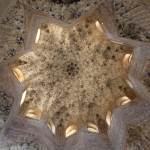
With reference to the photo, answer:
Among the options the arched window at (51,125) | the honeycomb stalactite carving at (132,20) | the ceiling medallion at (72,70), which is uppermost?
the ceiling medallion at (72,70)

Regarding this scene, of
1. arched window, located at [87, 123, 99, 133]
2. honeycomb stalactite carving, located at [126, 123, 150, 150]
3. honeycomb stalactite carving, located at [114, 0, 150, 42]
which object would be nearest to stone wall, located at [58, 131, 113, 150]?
arched window, located at [87, 123, 99, 133]

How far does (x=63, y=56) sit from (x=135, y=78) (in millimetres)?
5610

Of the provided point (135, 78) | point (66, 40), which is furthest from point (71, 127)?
point (66, 40)

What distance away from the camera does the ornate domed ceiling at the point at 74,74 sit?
9.55 metres

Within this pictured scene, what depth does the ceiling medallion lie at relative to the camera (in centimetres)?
1089

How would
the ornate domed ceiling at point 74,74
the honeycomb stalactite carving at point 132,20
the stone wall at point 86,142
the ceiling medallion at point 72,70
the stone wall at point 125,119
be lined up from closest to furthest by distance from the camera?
the honeycomb stalactite carving at point 132,20 → the stone wall at point 125,119 → the stone wall at point 86,142 → the ornate domed ceiling at point 74,74 → the ceiling medallion at point 72,70

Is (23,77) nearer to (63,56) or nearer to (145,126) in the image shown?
(63,56)

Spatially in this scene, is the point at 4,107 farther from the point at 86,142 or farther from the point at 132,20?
the point at 132,20

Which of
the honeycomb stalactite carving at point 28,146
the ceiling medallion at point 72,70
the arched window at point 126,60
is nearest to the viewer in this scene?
the honeycomb stalactite carving at point 28,146

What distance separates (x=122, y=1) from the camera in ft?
17.8

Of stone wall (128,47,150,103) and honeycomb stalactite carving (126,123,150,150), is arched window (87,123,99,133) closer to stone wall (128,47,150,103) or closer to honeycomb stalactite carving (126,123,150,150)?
honeycomb stalactite carving (126,123,150,150)

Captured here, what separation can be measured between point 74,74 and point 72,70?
338 mm

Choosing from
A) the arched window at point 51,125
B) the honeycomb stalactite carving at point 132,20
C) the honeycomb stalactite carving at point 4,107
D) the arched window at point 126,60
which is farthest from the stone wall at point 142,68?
the honeycomb stalactite carving at point 4,107

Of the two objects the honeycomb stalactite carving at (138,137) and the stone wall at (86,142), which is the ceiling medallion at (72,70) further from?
the honeycomb stalactite carving at (138,137)
